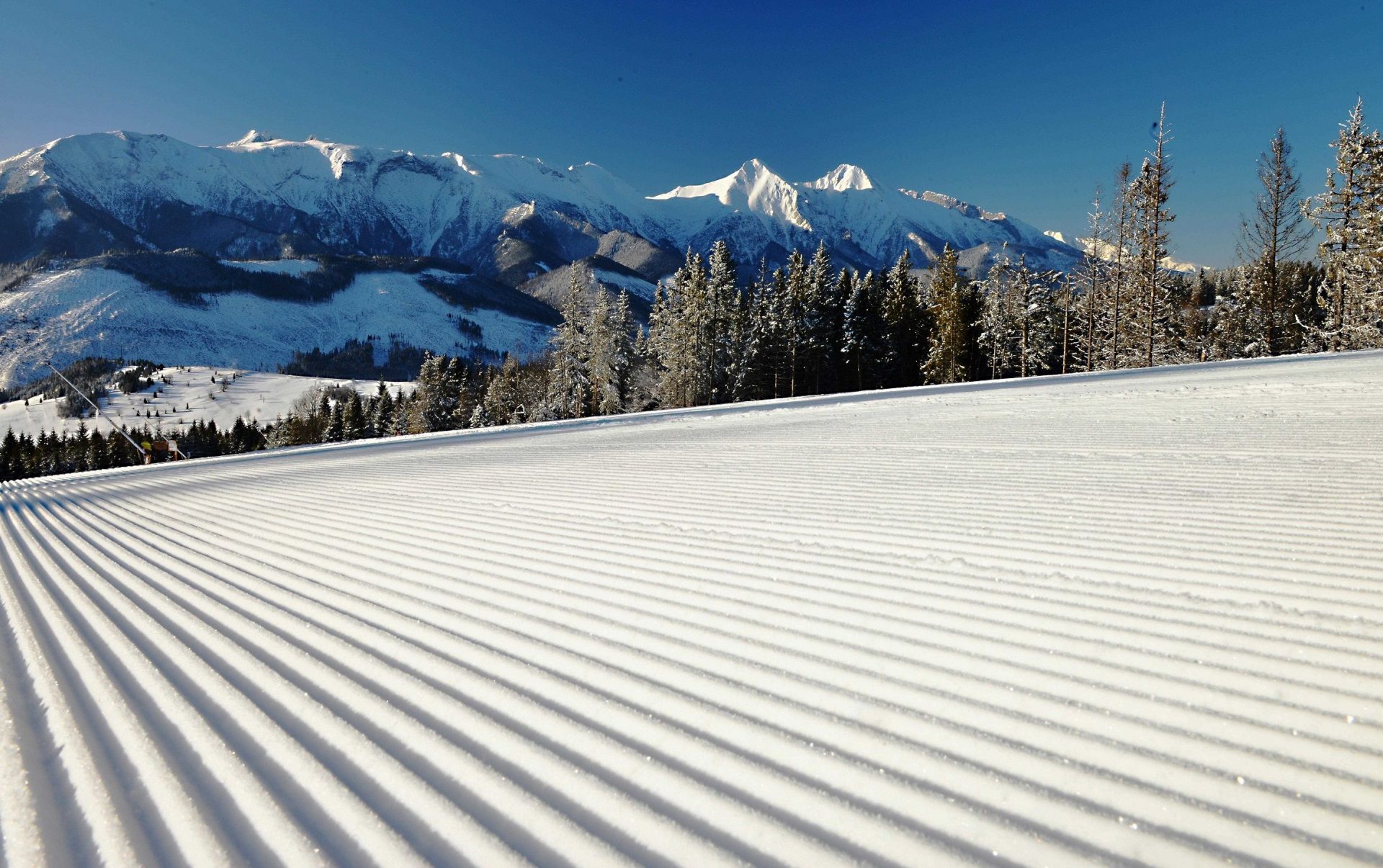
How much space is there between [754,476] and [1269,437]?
5.50m

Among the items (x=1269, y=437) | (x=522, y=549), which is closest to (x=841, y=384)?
(x=1269, y=437)

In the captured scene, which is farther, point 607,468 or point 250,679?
point 607,468

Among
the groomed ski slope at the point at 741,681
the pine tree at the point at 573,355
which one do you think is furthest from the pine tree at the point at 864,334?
the groomed ski slope at the point at 741,681

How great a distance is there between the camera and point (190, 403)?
13188 centimetres

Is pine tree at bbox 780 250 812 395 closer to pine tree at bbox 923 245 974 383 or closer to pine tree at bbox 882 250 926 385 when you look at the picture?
pine tree at bbox 882 250 926 385

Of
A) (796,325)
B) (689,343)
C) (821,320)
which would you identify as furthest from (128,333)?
(821,320)

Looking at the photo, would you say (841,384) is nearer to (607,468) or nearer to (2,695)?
(607,468)

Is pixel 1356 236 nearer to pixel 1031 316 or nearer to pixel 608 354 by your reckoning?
pixel 1031 316

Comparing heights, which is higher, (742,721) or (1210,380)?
(1210,380)

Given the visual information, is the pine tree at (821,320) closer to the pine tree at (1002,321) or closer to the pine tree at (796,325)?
the pine tree at (796,325)

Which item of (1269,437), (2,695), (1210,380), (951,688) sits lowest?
(2,695)

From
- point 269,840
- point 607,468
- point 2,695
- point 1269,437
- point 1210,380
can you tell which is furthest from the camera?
point 1210,380

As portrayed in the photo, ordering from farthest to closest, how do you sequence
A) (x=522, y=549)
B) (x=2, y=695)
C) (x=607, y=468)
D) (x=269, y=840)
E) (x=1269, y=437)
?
(x=607, y=468) → (x=1269, y=437) → (x=522, y=549) → (x=2, y=695) → (x=269, y=840)

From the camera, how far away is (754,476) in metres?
6.53
